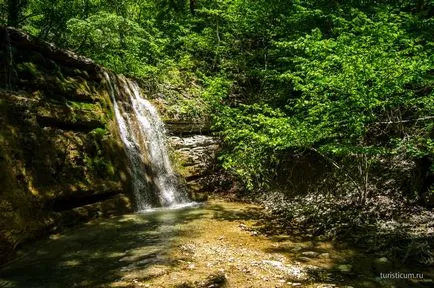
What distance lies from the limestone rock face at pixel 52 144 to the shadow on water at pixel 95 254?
44 cm

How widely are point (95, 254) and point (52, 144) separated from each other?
3393mm

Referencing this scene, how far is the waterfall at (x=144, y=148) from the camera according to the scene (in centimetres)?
1143

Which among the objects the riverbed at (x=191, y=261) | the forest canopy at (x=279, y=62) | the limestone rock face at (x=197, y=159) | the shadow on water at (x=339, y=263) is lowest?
the shadow on water at (x=339, y=263)

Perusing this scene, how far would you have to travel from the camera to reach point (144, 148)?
1228 centimetres

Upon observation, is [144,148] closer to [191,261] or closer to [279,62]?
[279,62]

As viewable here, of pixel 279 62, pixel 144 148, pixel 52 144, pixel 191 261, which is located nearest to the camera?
pixel 191 261

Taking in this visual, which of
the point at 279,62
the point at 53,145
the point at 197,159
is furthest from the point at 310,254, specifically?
the point at 279,62

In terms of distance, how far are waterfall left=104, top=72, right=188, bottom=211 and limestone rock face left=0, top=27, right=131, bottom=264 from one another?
1.55 ft

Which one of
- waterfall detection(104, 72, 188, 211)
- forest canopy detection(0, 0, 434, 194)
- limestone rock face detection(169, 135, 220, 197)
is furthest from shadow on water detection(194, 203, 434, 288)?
limestone rock face detection(169, 135, 220, 197)

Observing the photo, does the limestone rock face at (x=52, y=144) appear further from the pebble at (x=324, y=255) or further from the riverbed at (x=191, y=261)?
the pebble at (x=324, y=255)

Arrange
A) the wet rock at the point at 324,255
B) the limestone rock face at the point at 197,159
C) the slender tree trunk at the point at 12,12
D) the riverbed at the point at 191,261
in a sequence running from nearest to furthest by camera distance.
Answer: the riverbed at the point at 191,261
the wet rock at the point at 324,255
the slender tree trunk at the point at 12,12
the limestone rock face at the point at 197,159

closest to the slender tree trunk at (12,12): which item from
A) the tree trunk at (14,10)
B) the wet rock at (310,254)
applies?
the tree trunk at (14,10)

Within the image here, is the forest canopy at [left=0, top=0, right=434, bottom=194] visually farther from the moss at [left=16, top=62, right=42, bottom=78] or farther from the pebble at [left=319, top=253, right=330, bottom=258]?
the moss at [left=16, top=62, right=42, bottom=78]

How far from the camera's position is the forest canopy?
276 inches
